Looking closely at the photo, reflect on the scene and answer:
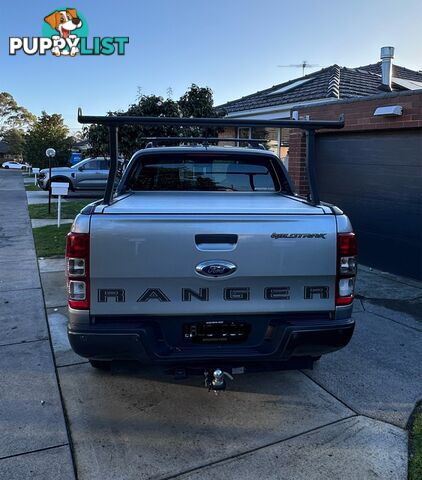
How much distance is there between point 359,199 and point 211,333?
19.6ft

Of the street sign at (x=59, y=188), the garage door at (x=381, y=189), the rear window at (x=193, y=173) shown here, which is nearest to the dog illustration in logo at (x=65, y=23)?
the street sign at (x=59, y=188)

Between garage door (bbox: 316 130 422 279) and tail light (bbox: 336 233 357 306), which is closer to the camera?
tail light (bbox: 336 233 357 306)

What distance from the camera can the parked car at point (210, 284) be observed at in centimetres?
297

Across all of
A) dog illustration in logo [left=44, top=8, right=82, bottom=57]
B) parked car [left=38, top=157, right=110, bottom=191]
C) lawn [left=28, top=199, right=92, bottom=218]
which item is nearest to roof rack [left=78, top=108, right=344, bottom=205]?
lawn [left=28, top=199, right=92, bottom=218]

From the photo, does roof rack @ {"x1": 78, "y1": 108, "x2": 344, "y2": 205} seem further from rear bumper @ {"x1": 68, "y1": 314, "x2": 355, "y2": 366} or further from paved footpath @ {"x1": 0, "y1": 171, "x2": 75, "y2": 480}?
paved footpath @ {"x1": 0, "y1": 171, "x2": 75, "y2": 480}

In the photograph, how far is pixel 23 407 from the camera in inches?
144

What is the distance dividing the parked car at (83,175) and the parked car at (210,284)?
19.1 meters

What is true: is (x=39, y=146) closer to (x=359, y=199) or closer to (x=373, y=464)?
(x=359, y=199)

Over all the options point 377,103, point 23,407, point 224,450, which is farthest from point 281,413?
point 377,103

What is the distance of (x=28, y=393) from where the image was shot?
12.7 ft

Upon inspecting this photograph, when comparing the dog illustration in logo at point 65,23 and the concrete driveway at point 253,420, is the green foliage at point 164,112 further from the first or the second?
the concrete driveway at point 253,420

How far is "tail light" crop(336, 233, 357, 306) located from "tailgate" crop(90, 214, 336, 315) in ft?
0.16

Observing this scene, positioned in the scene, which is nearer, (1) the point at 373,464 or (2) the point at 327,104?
(1) the point at 373,464

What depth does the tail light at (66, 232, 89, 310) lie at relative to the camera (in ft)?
9.67
